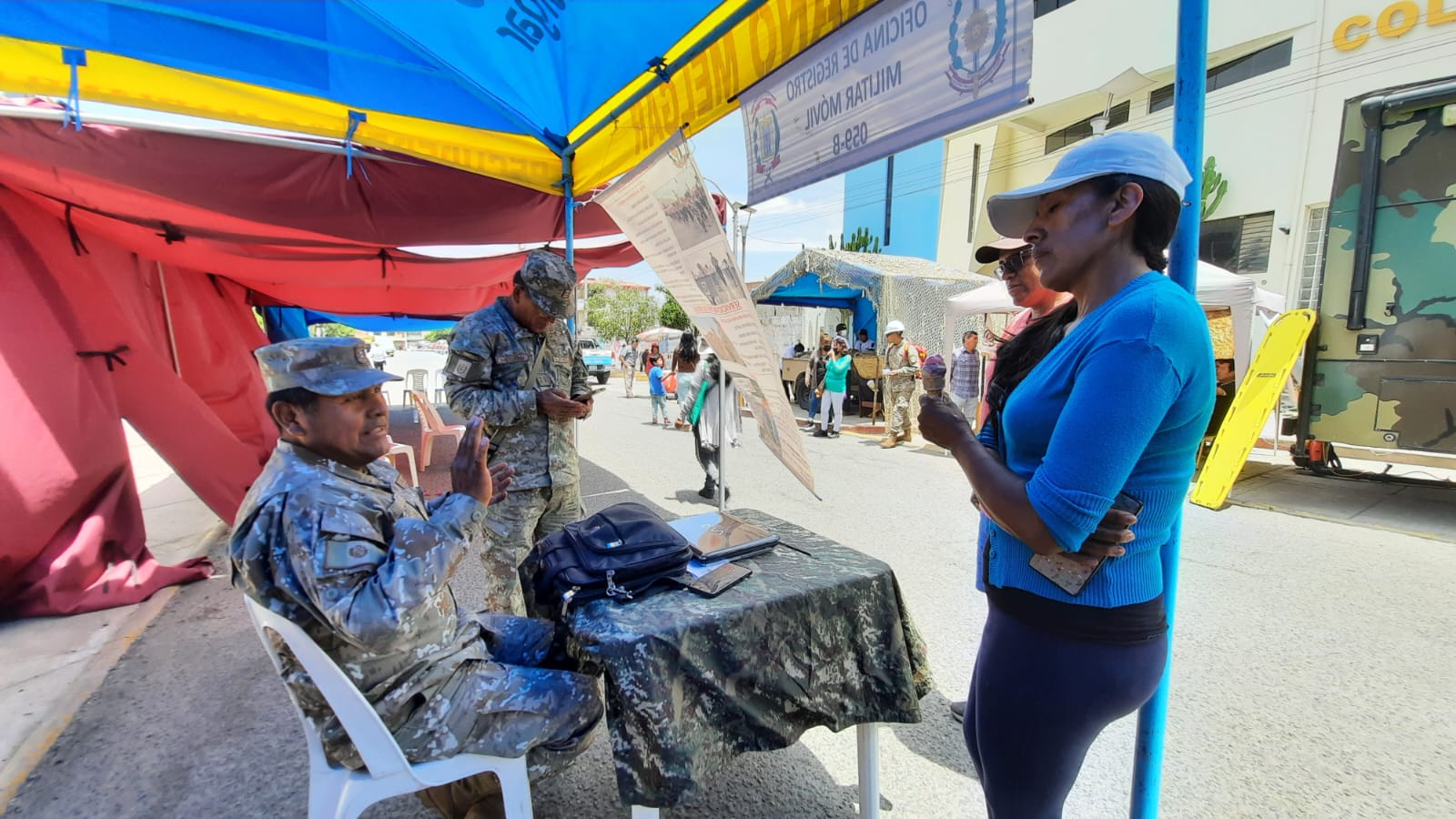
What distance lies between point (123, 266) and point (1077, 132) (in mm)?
20397

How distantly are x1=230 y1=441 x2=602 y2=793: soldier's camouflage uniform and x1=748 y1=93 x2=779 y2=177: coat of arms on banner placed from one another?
1.62 meters

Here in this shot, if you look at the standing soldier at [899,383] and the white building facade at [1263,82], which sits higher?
the white building facade at [1263,82]

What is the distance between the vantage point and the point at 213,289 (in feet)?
19.9

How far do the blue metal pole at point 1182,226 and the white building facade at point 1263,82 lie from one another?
10.3 meters

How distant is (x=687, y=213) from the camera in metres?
2.39

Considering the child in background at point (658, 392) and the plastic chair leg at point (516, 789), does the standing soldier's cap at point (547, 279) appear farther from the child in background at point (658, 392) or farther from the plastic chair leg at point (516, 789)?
the child in background at point (658, 392)

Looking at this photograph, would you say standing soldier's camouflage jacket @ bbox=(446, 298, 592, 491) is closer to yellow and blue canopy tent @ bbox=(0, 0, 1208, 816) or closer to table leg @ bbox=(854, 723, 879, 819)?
yellow and blue canopy tent @ bbox=(0, 0, 1208, 816)

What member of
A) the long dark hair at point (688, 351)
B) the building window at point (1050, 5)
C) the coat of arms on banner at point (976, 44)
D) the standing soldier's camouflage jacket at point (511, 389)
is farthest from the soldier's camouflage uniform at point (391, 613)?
the building window at point (1050, 5)

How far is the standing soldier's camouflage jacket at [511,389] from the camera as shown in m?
2.67

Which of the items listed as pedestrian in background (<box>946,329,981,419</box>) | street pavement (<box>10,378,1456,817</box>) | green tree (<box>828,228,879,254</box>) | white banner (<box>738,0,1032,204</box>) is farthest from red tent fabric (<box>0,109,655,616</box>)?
green tree (<box>828,228,879,254</box>)

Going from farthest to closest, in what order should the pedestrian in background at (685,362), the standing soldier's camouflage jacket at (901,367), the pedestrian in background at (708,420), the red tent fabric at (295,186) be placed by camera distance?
the standing soldier's camouflage jacket at (901,367) → the pedestrian in background at (685,362) → the pedestrian in background at (708,420) → the red tent fabric at (295,186)

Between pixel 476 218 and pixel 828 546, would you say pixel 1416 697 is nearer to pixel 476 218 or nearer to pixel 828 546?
pixel 828 546

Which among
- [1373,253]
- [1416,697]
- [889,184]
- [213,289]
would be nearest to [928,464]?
[1373,253]

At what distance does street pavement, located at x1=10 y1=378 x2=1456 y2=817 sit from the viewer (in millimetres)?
2020
